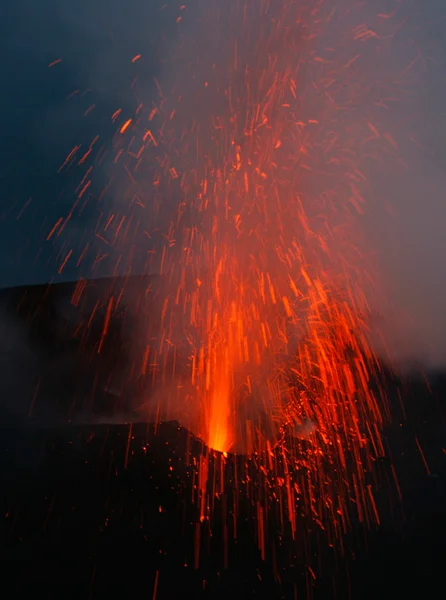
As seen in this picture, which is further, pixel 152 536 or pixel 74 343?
pixel 74 343

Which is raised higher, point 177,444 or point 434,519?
point 177,444

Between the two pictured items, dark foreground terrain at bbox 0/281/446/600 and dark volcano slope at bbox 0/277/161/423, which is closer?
dark foreground terrain at bbox 0/281/446/600

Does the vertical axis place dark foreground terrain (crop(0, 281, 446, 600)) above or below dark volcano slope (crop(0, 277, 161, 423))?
below

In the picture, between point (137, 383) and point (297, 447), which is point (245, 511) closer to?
point (297, 447)

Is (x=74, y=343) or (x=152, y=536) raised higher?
(x=74, y=343)

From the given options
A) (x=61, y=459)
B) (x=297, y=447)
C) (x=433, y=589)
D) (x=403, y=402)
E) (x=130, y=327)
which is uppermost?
(x=130, y=327)

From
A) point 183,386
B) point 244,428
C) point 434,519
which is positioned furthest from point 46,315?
point 434,519

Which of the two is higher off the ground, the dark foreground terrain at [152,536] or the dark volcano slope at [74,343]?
the dark volcano slope at [74,343]

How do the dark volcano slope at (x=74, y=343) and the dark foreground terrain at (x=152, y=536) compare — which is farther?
the dark volcano slope at (x=74, y=343)
